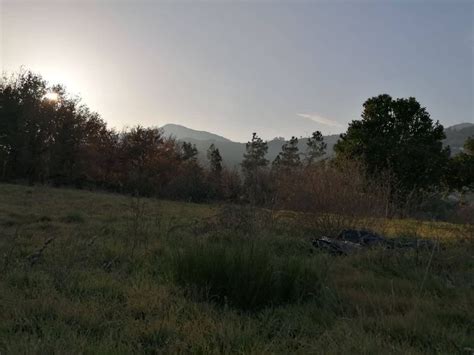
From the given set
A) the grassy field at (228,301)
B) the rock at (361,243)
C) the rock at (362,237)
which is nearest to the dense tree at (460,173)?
the rock at (362,237)

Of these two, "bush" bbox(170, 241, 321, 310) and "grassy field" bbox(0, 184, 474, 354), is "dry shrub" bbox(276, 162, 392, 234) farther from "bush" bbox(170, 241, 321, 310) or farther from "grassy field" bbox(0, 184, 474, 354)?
"bush" bbox(170, 241, 321, 310)

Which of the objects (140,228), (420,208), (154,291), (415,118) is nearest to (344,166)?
(420,208)

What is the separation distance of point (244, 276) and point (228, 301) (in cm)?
30

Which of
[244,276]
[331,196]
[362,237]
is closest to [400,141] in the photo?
[331,196]

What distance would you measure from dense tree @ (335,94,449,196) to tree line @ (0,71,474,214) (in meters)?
0.06

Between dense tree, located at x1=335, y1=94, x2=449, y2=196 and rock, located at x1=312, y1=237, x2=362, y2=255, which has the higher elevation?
dense tree, located at x1=335, y1=94, x2=449, y2=196

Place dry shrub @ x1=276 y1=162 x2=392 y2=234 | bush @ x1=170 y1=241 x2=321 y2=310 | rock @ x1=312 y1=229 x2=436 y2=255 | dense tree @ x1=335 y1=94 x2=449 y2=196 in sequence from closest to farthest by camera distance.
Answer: bush @ x1=170 y1=241 x2=321 y2=310 < rock @ x1=312 y1=229 x2=436 y2=255 < dry shrub @ x1=276 y1=162 x2=392 y2=234 < dense tree @ x1=335 y1=94 x2=449 y2=196

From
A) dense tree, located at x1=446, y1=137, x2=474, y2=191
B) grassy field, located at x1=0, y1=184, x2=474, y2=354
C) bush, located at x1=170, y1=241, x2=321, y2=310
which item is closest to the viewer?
grassy field, located at x1=0, y1=184, x2=474, y2=354

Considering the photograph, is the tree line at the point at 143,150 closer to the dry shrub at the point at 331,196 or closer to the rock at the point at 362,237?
the dry shrub at the point at 331,196

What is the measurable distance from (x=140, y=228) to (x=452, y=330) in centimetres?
575

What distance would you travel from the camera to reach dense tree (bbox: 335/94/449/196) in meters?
24.6

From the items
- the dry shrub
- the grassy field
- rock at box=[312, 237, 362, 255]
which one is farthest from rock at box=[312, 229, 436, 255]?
the dry shrub

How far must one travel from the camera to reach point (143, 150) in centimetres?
4191

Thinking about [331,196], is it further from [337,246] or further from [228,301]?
[228,301]
